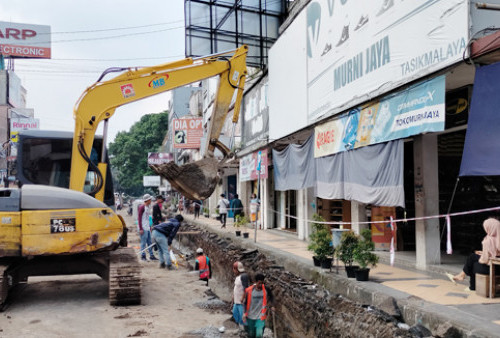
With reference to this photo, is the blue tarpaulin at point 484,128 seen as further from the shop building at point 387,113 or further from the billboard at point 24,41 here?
the billboard at point 24,41

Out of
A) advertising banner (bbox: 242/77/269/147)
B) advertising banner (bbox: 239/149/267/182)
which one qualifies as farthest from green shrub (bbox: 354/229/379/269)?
advertising banner (bbox: 242/77/269/147)

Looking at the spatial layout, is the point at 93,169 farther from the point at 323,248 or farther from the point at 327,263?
the point at 327,263

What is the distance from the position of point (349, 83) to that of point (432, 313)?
6569 millimetres

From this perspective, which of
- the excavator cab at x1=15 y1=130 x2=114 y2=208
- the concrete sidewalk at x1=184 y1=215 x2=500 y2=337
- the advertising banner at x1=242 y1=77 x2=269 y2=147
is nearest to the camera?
the concrete sidewalk at x1=184 y1=215 x2=500 y2=337

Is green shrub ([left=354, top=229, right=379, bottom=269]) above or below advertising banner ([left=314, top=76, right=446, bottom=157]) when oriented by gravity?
below

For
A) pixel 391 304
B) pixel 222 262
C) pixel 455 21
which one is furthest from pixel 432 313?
pixel 222 262

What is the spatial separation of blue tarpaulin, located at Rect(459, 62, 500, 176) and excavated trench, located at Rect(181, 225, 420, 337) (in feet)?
7.96

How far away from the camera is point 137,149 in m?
70.4

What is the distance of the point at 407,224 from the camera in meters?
11.5

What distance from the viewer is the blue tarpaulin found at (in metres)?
5.78

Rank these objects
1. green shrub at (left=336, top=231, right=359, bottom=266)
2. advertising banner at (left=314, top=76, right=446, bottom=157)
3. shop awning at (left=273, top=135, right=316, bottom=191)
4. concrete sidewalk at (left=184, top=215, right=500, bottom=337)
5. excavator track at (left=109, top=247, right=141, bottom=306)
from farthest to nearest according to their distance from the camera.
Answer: shop awning at (left=273, top=135, right=316, bottom=191), green shrub at (left=336, top=231, right=359, bottom=266), excavator track at (left=109, top=247, right=141, bottom=306), advertising banner at (left=314, top=76, right=446, bottom=157), concrete sidewalk at (left=184, top=215, right=500, bottom=337)

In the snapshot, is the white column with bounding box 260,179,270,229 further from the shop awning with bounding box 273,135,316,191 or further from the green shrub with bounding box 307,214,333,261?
the green shrub with bounding box 307,214,333,261

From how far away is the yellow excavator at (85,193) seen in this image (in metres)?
7.51

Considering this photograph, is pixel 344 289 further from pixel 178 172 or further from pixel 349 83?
pixel 349 83
